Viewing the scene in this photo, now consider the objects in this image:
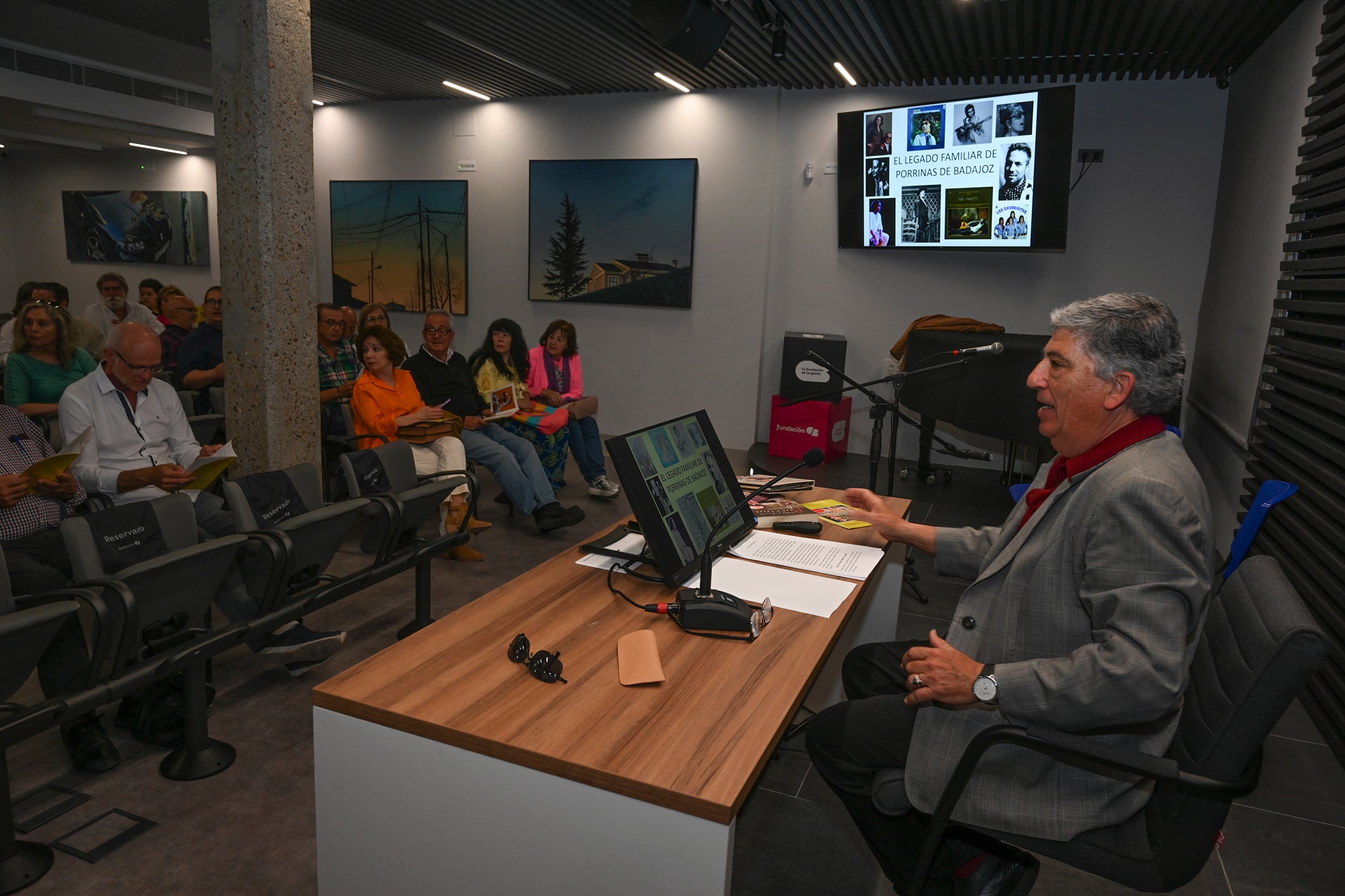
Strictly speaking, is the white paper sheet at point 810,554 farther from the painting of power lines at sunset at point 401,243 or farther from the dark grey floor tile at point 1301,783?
the painting of power lines at sunset at point 401,243

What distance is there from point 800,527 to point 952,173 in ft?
16.9

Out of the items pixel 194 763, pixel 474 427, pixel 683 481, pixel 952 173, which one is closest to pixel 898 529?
pixel 683 481

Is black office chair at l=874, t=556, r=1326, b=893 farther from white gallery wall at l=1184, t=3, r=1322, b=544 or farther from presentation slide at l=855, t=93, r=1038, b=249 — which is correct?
presentation slide at l=855, t=93, r=1038, b=249

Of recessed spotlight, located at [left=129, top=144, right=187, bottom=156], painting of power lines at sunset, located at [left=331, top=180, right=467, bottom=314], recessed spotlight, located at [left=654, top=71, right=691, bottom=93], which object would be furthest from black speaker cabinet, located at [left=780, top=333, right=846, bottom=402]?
recessed spotlight, located at [left=129, top=144, right=187, bottom=156]

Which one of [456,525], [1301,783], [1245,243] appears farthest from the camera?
[1245,243]

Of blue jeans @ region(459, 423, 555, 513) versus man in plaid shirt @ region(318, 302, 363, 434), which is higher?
man in plaid shirt @ region(318, 302, 363, 434)

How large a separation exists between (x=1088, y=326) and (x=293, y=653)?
3015mm

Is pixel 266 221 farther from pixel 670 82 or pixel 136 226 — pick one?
pixel 136 226

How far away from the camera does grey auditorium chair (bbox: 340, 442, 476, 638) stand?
3594mm

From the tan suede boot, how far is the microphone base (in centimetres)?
324

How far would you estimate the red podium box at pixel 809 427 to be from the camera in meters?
7.69

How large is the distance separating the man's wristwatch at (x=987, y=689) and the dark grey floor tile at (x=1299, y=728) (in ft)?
7.93

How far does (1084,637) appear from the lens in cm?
166

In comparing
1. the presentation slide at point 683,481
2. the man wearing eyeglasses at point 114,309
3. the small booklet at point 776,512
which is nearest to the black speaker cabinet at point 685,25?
the small booklet at point 776,512
